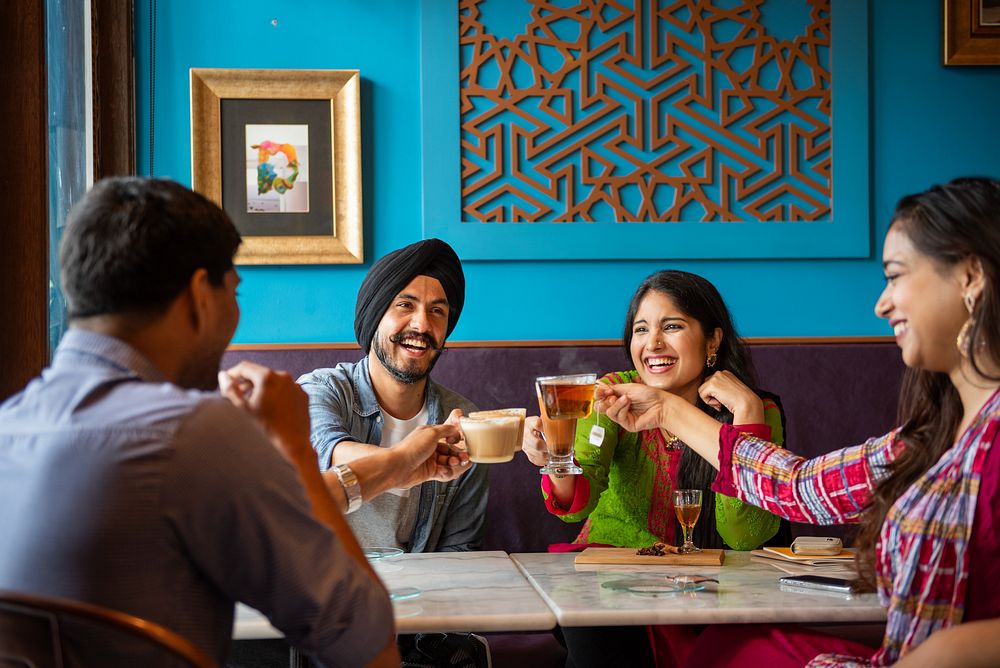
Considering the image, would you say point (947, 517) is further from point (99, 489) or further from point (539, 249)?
point (539, 249)

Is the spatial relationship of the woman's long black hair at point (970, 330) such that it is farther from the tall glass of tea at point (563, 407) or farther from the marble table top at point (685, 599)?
the tall glass of tea at point (563, 407)

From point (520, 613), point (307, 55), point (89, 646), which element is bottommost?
point (520, 613)

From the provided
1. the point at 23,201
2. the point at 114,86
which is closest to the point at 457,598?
the point at 23,201

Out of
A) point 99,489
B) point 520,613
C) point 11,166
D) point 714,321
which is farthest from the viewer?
point 714,321

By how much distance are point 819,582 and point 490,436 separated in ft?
2.44

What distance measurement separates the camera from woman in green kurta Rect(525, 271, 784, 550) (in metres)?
2.60

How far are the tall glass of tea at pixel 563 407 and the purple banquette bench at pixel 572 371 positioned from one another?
1.04 metres

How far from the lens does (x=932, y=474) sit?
1656 millimetres

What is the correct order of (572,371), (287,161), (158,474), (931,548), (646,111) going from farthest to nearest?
(646,111) → (287,161) → (572,371) → (931,548) → (158,474)

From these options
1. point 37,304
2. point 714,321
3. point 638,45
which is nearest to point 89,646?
point 37,304

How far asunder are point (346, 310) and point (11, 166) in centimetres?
137

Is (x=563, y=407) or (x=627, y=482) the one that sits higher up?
(x=563, y=407)

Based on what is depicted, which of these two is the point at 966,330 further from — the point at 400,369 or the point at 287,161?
the point at 287,161

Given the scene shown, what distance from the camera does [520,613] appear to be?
5.63 feet
